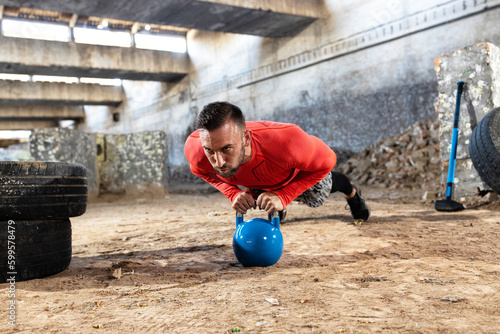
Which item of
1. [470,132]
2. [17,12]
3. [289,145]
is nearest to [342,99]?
[470,132]

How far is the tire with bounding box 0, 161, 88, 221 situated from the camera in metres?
2.37

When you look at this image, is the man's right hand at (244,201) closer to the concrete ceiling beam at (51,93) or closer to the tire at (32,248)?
the tire at (32,248)

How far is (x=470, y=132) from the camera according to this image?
513 cm

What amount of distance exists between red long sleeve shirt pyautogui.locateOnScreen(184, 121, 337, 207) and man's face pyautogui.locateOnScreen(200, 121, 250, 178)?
0.20 metres

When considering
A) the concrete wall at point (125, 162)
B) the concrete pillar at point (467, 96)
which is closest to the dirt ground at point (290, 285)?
the concrete pillar at point (467, 96)

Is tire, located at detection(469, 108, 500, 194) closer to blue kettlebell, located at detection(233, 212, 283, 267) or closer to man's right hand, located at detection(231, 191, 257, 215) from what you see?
blue kettlebell, located at detection(233, 212, 283, 267)

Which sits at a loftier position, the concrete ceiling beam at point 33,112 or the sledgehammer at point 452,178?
the concrete ceiling beam at point 33,112

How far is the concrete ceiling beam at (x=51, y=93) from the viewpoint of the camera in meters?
15.7

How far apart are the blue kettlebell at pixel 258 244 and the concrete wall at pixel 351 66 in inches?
251

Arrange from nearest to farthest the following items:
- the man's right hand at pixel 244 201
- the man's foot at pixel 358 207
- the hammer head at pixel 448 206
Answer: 1. the man's right hand at pixel 244 201
2. the man's foot at pixel 358 207
3. the hammer head at pixel 448 206

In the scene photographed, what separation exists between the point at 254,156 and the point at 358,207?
205cm

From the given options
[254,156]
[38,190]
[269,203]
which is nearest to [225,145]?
[254,156]

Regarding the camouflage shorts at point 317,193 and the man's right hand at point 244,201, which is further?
the camouflage shorts at point 317,193

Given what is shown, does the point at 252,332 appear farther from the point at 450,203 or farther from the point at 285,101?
the point at 285,101
